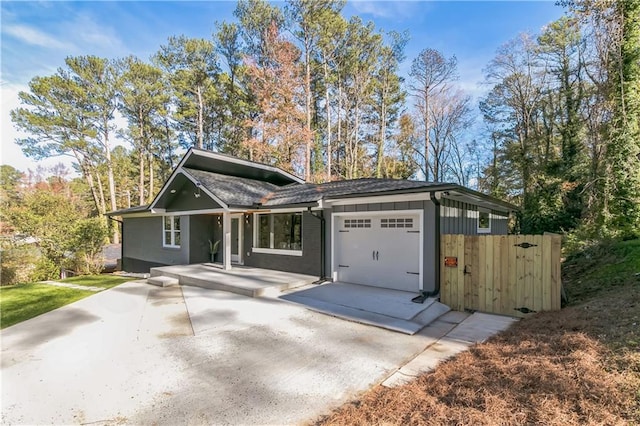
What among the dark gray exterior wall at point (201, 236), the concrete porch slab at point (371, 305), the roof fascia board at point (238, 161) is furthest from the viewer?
the dark gray exterior wall at point (201, 236)

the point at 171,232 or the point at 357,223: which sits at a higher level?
the point at 357,223

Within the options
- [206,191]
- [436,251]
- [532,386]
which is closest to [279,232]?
[206,191]

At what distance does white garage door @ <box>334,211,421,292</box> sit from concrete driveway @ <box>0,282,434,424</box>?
2391mm

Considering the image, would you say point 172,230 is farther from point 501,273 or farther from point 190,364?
point 501,273

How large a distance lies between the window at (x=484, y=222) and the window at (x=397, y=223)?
437 centimetres

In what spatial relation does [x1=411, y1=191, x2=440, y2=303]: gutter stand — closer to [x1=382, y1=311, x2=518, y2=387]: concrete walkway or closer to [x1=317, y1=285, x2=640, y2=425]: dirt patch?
[x1=382, y1=311, x2=518, y2=387]: concrete walkway

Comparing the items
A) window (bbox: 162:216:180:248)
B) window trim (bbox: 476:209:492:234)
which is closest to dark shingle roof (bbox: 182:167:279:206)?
window (bbox: 162:216:180:248)

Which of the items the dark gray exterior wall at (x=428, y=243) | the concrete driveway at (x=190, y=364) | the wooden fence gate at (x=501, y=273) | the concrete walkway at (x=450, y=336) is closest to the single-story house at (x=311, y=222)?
the dark gray exterior wall at (x=428, y=243)

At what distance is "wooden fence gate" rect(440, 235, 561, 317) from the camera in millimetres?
5652

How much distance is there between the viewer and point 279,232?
10383mm

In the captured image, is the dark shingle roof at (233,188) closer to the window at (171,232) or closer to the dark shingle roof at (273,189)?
the dark shingle roof at (273,189)

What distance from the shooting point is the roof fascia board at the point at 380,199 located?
22.8 ft

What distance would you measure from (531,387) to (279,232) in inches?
327

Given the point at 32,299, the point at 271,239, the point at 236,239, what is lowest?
the point at 32,299
